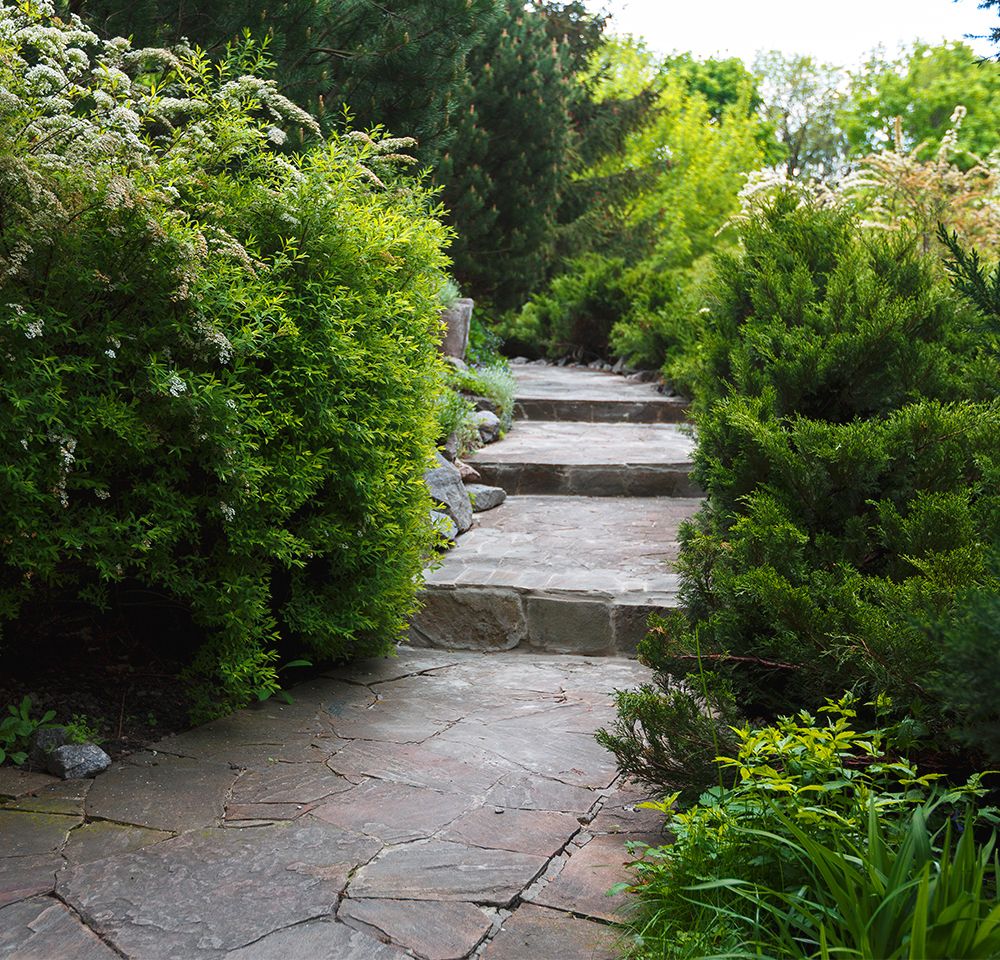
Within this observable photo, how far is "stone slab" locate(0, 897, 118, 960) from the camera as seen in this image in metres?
2.41

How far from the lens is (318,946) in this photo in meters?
2.47

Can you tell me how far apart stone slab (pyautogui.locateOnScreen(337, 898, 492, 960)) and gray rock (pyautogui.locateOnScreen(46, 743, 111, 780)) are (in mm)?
1316

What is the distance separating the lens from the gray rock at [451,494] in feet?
21.6

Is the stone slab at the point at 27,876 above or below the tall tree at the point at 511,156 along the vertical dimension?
below

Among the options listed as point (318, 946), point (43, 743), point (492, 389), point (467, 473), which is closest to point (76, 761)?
point (43, 743)

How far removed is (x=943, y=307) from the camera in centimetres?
492

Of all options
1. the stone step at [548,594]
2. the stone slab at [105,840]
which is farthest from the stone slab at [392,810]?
the stone step at [548,594]

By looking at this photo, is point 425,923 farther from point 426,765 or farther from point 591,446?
point 591,446

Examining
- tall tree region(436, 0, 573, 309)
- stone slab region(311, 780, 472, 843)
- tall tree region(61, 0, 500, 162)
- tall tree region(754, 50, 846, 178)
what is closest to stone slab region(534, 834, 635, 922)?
stone slab region(311, 780, 472, 843)

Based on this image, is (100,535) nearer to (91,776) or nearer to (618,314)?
(91,776)

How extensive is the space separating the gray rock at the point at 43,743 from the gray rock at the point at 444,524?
2.01 metres

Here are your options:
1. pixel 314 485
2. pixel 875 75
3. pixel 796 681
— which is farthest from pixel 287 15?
pixel 875 75

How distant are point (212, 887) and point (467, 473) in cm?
524

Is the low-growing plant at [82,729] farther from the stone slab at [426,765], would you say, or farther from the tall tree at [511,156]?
the tall tree at [511,156]
